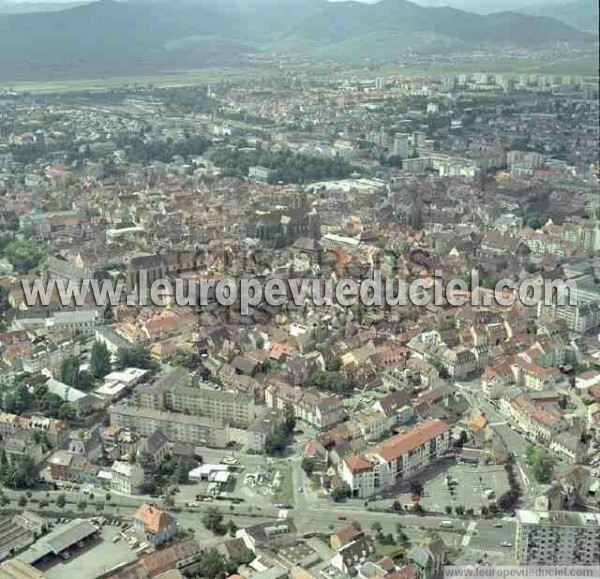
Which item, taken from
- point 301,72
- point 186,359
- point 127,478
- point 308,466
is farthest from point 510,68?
point 127,478

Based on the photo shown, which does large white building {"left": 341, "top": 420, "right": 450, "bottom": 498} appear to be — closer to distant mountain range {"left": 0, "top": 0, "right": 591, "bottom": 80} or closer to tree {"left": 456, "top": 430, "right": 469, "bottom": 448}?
tree {"left": 456, "top": 430, "right": 469, "bottom": 448}

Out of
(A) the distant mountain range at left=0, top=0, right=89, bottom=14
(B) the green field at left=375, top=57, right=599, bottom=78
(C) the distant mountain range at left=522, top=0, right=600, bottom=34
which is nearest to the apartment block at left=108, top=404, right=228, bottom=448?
(B) the green field at left=375, top=57, right=599, bottom=78

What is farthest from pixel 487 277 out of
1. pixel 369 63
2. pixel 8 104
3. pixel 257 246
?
pixel 369 63

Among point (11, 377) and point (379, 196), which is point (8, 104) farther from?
point (11, 377)

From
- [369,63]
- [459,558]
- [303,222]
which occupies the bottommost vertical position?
[459,558]

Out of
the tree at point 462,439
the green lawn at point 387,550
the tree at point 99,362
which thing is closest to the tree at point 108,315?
the tree at point 99,362

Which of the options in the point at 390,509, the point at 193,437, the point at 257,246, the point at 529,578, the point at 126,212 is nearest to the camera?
the point at 529,578
